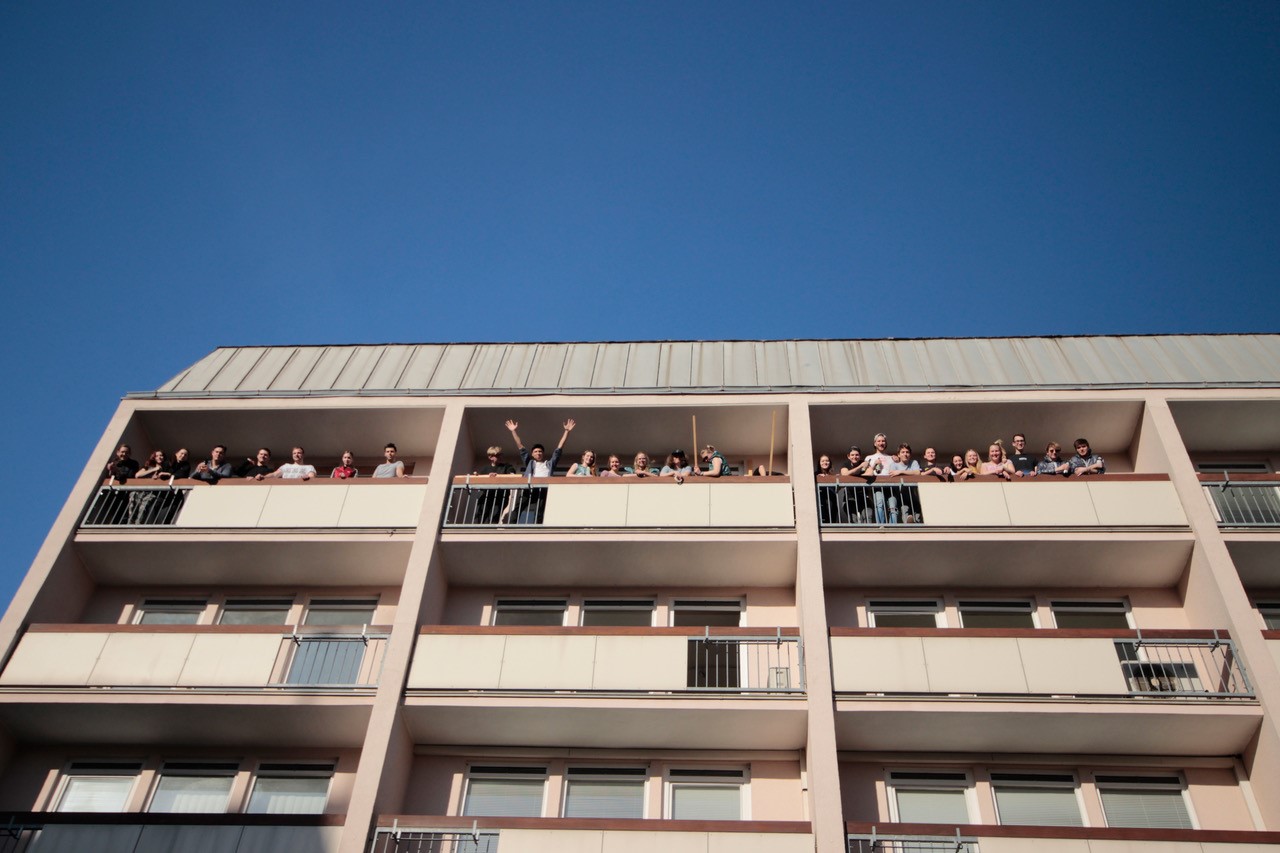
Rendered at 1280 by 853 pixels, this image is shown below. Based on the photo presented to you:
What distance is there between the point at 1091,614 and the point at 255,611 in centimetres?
1376

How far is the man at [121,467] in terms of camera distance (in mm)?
20734

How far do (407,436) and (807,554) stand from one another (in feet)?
26.7

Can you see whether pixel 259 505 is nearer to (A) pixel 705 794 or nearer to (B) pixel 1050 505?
(A) pixel 705 794

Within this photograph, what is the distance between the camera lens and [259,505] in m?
20.0

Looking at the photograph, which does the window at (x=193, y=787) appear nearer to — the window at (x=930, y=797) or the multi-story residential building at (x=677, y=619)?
the multi-story residential building at (x=677, y=619)

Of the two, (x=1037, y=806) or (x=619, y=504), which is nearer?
(x=1037, y=806)

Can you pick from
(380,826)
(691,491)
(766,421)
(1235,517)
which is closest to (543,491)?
(691,491)

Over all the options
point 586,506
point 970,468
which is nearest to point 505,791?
point 586,506

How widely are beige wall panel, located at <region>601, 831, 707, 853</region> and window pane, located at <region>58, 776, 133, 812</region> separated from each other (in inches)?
292

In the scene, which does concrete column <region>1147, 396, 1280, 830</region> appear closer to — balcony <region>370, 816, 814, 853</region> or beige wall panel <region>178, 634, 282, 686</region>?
balcony <region>370, 816, 814, 853</region>

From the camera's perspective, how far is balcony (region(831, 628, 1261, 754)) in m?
16.5

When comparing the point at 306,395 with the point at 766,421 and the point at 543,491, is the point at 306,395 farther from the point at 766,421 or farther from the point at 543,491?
the point at 766,421

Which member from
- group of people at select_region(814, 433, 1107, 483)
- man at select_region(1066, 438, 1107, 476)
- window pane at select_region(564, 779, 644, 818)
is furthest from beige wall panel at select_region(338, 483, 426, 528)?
man at select_region(1066, 438, 1107, 476)

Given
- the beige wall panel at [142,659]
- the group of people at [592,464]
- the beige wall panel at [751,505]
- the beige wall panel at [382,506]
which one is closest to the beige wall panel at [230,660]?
the beige wall panel at [142,659]
